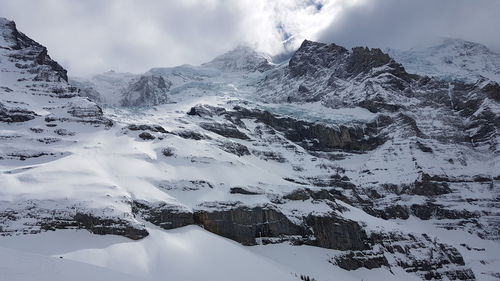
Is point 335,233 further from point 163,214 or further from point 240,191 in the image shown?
point 163,214

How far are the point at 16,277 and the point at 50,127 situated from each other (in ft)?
266

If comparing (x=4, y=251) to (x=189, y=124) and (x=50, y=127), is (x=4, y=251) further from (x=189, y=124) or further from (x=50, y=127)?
(x=189, y=124)

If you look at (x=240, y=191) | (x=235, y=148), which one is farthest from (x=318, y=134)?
(x=240, y=191)

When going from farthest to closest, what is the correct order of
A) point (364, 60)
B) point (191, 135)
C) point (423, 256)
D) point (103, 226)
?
point (364, 60) → point (191, 135) → point (423, 256) → point (103, 226)

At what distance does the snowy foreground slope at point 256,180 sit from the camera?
5541cm

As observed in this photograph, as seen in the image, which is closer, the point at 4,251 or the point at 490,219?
the point at 4,251

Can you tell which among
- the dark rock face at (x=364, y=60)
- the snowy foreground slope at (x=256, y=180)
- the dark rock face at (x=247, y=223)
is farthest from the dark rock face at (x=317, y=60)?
the dark rock face at (x=247, y=223)

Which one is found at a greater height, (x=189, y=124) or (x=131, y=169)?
(x=189, y=124)

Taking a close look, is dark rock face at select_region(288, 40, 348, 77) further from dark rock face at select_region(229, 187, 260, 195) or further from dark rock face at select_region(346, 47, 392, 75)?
dark rock face at select_region(229, 187, 260, 195)

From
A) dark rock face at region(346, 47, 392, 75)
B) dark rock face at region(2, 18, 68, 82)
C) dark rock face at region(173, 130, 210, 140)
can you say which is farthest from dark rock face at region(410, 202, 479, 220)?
→ dark rock face at region(2, 18, 68, 82)

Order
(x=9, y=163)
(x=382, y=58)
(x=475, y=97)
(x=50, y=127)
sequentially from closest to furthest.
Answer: (x=9, y=163)
(x=50, y=127)
(x=475, y=97)
(x=382, y=58)

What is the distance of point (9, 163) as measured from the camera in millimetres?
70062

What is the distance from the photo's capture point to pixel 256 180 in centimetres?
8200

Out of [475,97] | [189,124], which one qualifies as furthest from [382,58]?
[189,124]
